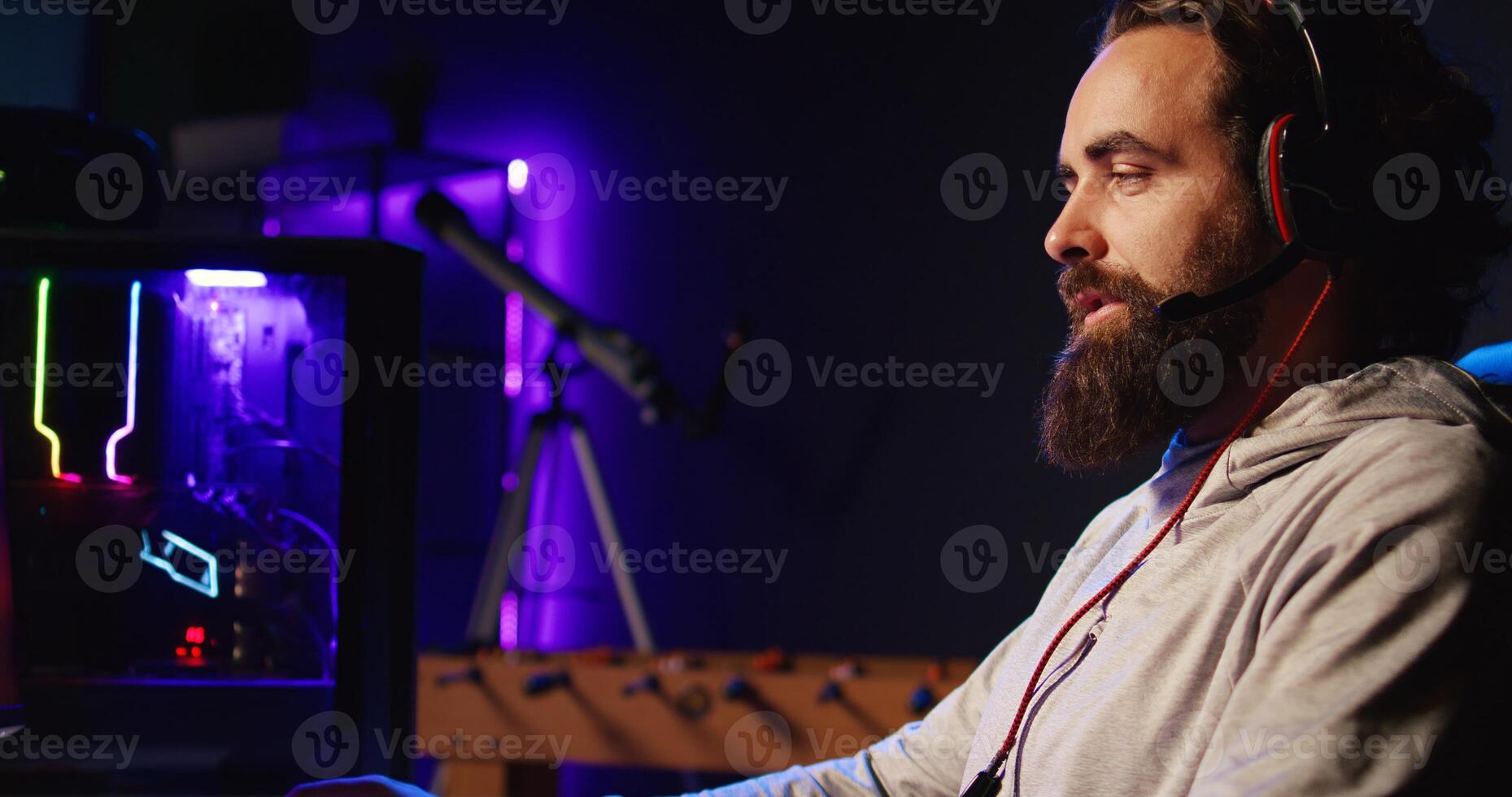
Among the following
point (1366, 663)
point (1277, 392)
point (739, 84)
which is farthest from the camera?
point (739, 84)

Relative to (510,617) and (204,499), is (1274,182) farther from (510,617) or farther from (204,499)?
(510,617)

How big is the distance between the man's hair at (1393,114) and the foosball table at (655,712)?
0.88 meters

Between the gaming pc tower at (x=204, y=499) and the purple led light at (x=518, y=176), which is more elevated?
the purple led light at (x=518, y=176)

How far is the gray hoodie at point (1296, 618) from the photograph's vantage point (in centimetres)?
61

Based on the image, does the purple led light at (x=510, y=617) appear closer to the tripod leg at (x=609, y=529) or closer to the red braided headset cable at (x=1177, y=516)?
the tripod leg at (x=609, y=529)

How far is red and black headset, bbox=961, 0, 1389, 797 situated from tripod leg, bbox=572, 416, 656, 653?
188 cm

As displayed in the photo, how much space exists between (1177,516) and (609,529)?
2.07m

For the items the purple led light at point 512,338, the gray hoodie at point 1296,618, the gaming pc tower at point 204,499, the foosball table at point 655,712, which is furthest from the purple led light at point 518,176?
the gray hoodie at point 1296,618

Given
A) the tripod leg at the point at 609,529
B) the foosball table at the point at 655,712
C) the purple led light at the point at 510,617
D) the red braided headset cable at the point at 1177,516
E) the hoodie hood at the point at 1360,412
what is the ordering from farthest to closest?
the purple led light at the point at 510,617
the tripod leg at the point at 609,529
the foosball table at the point at 655,712
the red braided headset cable at the point at 1177,516
the hoodie hood at the point at 1360,412

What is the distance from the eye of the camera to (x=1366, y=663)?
0.62 metres

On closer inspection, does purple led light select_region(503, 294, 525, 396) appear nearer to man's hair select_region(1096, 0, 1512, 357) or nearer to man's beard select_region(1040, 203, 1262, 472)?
man's beard select_region(1040, 203, 1262, 472)

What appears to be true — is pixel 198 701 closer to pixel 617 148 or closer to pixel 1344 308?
pixel 1344 308

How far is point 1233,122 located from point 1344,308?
0.17m

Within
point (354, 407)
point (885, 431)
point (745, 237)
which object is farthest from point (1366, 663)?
point (745, 237)
